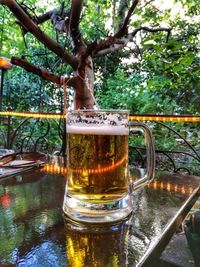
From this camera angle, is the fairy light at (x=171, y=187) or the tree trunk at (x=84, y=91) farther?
the tree trunk at (x=84, y=91)

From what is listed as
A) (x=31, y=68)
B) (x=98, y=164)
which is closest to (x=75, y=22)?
(x=31, y=68)

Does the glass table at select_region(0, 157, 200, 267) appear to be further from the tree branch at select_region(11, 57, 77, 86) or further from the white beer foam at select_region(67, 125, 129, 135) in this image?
the tree branch at select_region(11, 57, 77, 86)

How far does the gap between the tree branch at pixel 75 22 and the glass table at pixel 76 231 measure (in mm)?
2073

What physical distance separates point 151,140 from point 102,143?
0.12m

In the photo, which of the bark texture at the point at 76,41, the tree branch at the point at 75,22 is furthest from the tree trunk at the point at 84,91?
the tree branch at the point at 75,22

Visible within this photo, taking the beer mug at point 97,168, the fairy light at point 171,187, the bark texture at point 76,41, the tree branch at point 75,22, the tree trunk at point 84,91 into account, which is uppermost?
the tree branch at point 75,22

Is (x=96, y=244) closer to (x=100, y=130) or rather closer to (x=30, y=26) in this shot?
(x=100, y=130)

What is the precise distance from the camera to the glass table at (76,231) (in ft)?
0.97

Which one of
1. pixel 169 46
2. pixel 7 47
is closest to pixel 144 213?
pixel 169 46

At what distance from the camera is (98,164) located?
43cm

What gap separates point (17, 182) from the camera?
25.0 inches

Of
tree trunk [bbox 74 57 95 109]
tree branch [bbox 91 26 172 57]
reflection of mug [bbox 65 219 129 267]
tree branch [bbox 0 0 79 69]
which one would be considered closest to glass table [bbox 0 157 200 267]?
reflection of mug [bbox 65 219 129 267]

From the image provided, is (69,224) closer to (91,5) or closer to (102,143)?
(102,143)

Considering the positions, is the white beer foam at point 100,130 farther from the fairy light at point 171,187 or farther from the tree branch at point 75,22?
the tree branch at point 75,22
